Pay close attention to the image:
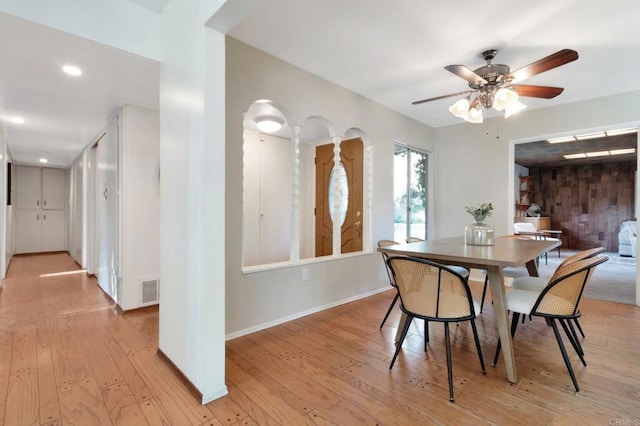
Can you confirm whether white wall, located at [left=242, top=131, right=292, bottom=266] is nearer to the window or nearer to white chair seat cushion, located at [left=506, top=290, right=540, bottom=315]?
the window

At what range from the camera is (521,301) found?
2.09 metres

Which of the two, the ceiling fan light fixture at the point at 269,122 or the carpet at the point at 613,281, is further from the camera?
the ceiling fan light fixture at the point at 269,122

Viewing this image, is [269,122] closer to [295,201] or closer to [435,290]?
[295,201]

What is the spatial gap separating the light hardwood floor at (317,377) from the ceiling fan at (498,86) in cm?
197

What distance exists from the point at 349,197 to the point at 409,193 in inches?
38.8

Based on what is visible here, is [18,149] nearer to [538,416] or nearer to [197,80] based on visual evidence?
[197,80]

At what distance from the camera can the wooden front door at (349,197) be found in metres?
4.66

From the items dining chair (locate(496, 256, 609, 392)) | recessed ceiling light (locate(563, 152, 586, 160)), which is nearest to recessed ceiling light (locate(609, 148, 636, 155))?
recessed ceiling light (locate(563, 152, 586, 160))

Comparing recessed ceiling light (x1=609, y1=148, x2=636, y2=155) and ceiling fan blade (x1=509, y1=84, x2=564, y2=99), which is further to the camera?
recessed ceiling light (x1=609, y1=148, x2=636, y2=155)

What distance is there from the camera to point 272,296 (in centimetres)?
291

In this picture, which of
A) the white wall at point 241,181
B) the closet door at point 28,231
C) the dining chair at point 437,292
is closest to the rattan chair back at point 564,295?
the dining chair at point 437,292

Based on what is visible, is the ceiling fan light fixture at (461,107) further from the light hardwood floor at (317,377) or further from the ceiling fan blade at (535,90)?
the light hardwood floor at (317,377)

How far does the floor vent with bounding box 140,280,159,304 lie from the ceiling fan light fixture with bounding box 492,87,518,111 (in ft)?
12.6

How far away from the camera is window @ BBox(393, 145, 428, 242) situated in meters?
4.71
